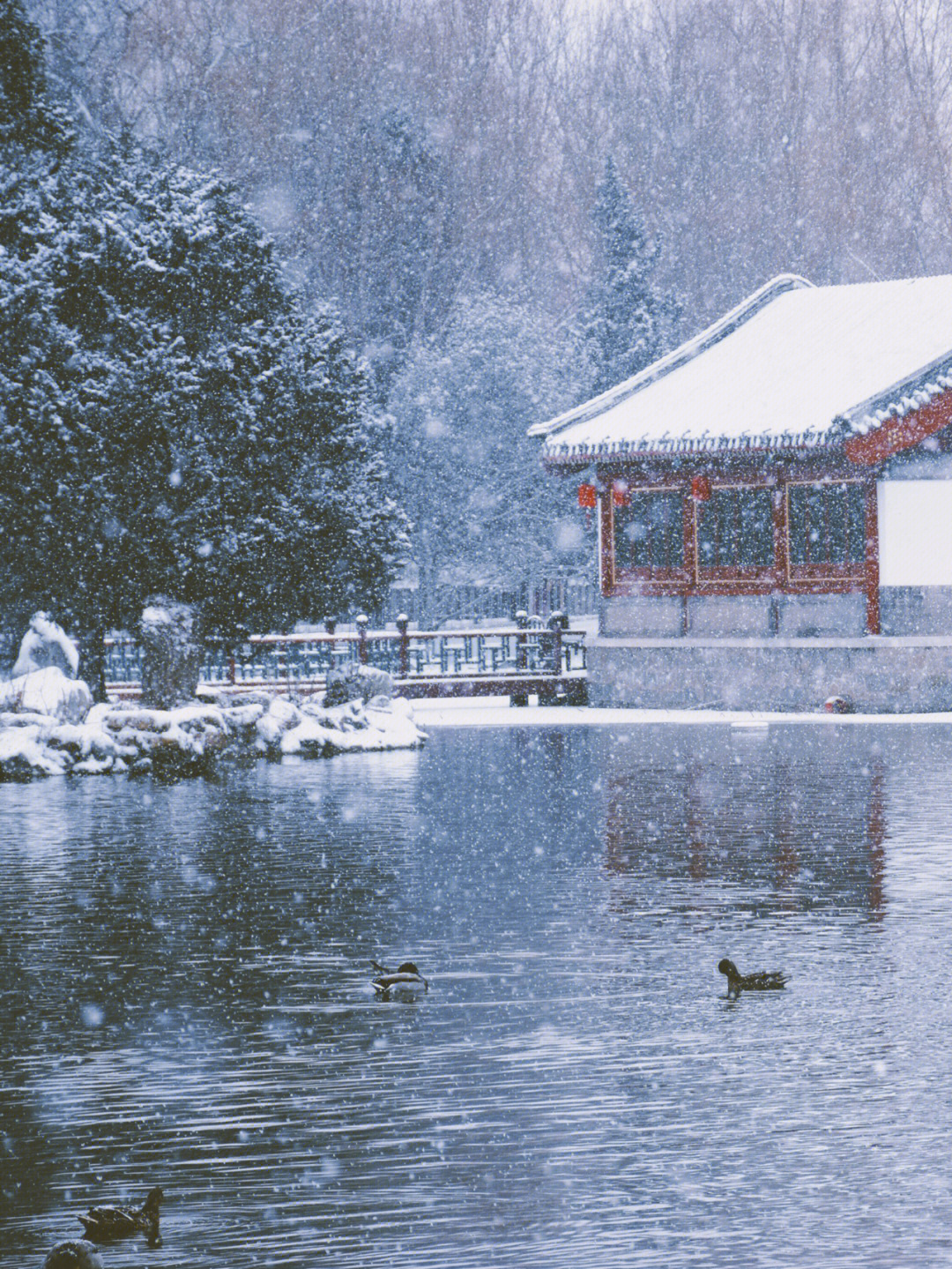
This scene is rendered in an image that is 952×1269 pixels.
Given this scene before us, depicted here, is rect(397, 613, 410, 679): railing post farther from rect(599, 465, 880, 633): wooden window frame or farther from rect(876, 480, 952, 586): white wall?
rect(876, 480, 952, 586): white wall

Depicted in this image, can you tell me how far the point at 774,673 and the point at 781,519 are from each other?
2297 millimetres

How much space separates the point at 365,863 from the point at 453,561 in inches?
1440

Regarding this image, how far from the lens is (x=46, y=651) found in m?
27.7

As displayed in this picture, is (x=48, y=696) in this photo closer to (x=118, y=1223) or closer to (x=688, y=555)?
(x=688, y=555)

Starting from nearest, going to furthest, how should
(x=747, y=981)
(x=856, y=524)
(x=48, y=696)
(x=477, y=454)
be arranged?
1. (x=747, y=981)
2. (x=48, y=696)
3. (x=856, y=524)
4. (x=477, y=454)

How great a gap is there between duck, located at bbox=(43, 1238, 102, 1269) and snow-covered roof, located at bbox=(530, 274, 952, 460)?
27.1 m

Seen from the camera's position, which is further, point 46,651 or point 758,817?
point 46,651

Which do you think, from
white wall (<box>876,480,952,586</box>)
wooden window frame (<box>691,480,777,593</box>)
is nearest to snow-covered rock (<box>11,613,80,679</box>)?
wooden window frame (<box>691,480,777,593</box>)

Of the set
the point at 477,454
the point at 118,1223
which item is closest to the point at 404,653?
the point at 477,454

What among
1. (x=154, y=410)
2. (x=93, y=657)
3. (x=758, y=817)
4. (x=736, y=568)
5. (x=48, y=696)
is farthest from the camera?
(x=736, y=568)

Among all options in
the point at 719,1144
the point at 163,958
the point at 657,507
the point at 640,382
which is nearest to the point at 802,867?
the point at 163,958

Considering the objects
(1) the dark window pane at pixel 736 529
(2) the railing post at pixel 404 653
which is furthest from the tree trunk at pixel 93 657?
(1) the dark window pane at pixel 736 529

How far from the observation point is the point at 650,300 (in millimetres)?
52000

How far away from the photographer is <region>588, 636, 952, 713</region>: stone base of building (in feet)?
105
